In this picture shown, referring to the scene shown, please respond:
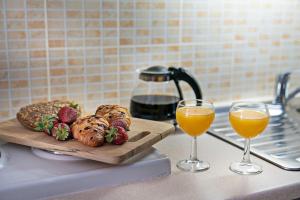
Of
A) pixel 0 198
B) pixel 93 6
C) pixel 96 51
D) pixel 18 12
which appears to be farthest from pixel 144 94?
pixel 0 198

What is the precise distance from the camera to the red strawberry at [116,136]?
112 centimetres

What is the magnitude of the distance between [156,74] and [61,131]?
0.44 m

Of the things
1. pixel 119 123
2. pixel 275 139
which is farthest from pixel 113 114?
pixel 275 139

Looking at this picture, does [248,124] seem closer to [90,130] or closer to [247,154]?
[247,154]

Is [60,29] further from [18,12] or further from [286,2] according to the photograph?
[286,2]

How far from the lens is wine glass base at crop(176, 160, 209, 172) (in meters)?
1.19

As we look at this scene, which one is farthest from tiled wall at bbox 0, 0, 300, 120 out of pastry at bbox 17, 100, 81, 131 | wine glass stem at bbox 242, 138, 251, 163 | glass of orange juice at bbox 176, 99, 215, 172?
wine glass stem at bbox 242, 138, 251, 163

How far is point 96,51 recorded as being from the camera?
60.6 inches

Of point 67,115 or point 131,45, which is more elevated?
point 131,45

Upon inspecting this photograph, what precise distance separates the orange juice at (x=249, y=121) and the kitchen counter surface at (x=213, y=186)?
0.11 meters

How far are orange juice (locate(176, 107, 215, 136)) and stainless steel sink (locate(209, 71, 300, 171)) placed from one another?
217mm

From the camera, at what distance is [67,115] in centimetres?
120

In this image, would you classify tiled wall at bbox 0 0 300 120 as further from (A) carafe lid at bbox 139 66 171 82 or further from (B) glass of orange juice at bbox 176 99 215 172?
(B) glass of orange juice at bbox 176 99 215 172

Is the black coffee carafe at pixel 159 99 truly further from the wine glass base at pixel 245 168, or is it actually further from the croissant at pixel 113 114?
the wine glass base at pixel 245 168
